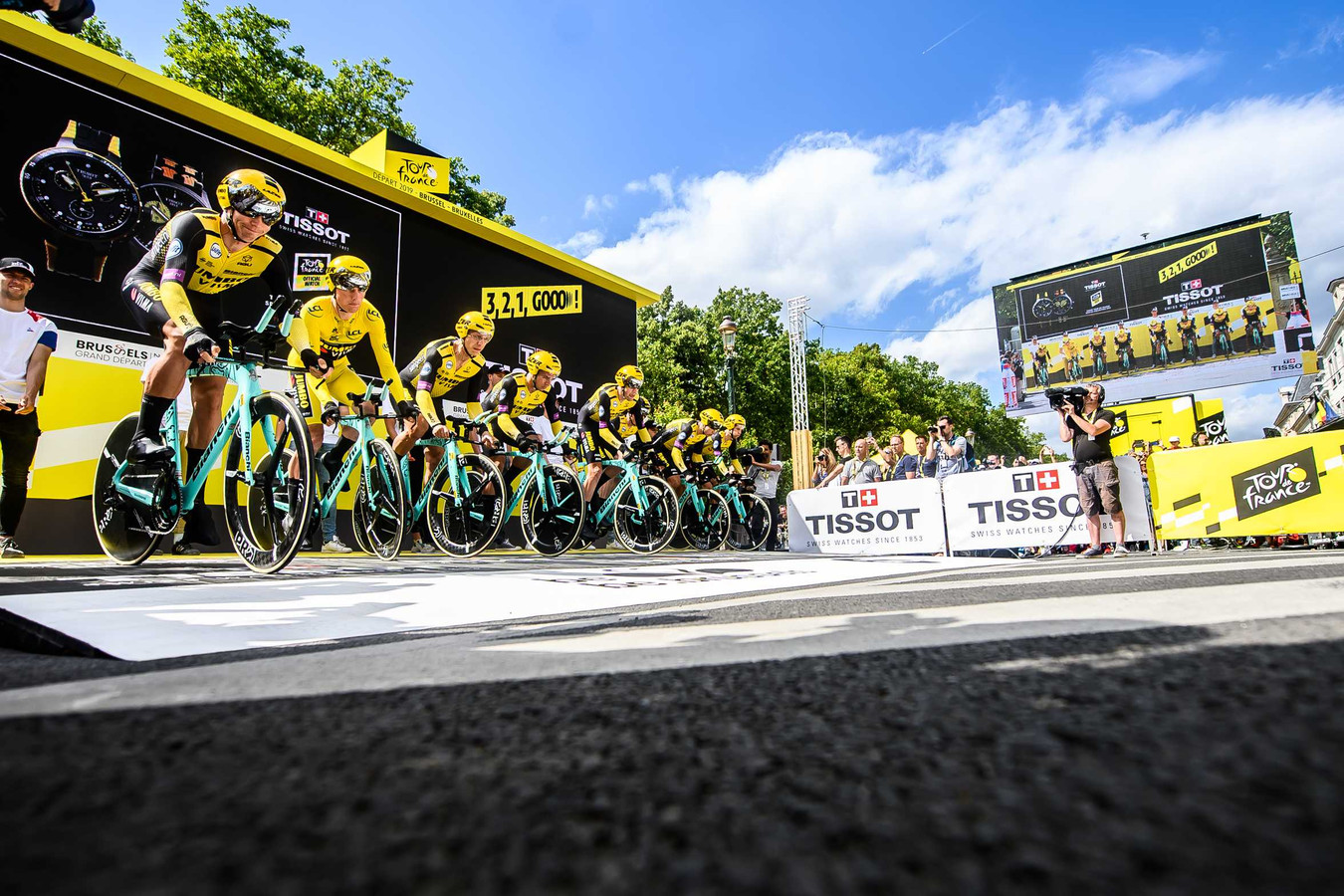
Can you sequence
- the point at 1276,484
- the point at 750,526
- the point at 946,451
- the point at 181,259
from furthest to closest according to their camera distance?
1. the point at 750,526
2. the point at 946,451
3. the point at 1276,484
4. the point at 181,259

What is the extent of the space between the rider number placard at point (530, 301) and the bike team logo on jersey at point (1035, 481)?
325 inches

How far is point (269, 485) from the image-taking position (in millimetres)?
3781

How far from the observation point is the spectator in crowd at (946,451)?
10711 millimetres

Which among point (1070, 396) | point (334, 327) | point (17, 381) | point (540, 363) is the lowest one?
point (1070, 396)

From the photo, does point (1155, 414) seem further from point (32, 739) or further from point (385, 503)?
point (32, 739)

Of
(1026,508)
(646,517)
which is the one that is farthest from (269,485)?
(1026,508)

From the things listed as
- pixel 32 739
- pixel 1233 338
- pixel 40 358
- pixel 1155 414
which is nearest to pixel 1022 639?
pixel 32 739

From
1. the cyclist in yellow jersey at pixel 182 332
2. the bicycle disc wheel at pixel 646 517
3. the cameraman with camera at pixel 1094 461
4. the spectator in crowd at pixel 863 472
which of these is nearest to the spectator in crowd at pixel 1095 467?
the cameraman with camera at pixel 1094 461

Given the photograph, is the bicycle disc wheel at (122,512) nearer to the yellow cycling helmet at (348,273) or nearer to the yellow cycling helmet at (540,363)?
the yellow cycling helmet at (348,273)

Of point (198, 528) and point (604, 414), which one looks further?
point (604, 414)

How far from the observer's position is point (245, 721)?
2.48 ft

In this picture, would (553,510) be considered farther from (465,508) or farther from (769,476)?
(769,476)

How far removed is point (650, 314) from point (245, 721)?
31070 millimetres

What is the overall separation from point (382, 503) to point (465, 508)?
4.60 feet
